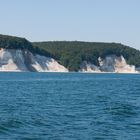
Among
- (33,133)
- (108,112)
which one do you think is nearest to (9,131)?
(33,133)

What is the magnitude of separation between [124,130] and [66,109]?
1185cm

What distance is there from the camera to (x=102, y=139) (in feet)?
96.4

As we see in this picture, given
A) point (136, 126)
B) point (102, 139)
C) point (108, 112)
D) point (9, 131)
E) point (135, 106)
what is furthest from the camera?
point (135, 106)

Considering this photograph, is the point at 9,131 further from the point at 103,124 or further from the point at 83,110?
the point at 83,110

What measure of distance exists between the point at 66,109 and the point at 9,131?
12.6 metres

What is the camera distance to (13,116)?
3781cm

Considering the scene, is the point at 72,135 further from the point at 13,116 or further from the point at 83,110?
the point at 83,110

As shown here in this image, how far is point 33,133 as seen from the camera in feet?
101

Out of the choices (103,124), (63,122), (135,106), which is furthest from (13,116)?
(135,106)

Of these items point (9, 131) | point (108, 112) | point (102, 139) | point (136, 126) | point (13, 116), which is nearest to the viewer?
point (102, 139)

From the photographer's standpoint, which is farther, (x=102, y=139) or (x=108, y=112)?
(x=108, y=112)

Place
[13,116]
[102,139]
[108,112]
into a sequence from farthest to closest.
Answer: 1. [108,112]
2. [13,116]
3. [102,139]

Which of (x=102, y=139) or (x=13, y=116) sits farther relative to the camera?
(x=13, y=116)

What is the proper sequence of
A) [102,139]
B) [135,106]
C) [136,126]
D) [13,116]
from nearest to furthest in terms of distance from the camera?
1. [102,139]
2. [136,126]
3. [13,116]
4. [135,106]
